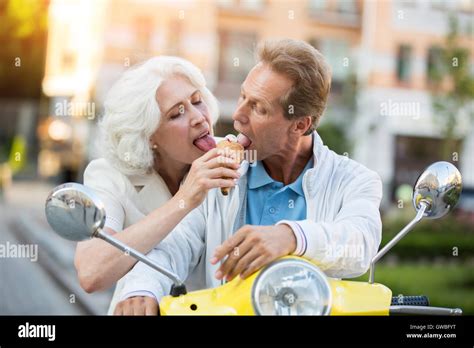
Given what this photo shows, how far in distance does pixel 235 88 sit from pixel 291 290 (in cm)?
58

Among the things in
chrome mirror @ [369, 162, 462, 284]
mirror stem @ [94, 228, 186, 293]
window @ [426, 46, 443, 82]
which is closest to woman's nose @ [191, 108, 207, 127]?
mirror stem @ [94, 228, 186, 293]

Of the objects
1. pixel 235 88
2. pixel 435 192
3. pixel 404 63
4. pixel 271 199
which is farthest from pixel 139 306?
pixel 404 63

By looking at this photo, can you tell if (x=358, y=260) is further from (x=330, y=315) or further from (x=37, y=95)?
(x=37, y=95)

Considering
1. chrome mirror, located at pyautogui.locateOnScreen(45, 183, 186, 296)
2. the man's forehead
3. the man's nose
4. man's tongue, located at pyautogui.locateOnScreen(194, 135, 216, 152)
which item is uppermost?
the man's forehead

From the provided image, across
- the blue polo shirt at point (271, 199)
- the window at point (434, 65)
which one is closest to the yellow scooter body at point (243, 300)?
the blue polo shirt at point (271, 199)

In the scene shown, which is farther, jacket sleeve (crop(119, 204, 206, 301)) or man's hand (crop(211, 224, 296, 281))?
jacket sleeve (crop(119, 204, 206, 301))

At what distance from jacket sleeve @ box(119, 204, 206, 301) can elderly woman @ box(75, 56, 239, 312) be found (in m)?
0.03

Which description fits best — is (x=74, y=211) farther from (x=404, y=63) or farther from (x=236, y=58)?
(x=404, y=63)

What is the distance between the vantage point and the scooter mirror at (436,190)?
71.4 inches

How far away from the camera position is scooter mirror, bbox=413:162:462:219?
5.95 ft

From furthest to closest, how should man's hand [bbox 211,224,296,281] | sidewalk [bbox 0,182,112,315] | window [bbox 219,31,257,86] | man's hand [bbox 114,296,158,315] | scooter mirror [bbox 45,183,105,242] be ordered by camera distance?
1. sidewalk [bbox 0,182,112,315]
2. window [bbox 219,31,257,86]
3. man's hand [bbox 114,296,158,315]
4. man's hand [bbox 211,224,296,281]
5. scooter mirror [bbox 45,183,105,242]

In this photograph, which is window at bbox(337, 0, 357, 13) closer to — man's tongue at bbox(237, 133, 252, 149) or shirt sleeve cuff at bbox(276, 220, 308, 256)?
man's tongue at bbox(237, 133, 252, 149)

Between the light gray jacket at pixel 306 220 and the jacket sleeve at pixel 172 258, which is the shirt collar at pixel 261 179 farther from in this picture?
the jacket sleeve at pixel 172 258

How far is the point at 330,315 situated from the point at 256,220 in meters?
0.28
